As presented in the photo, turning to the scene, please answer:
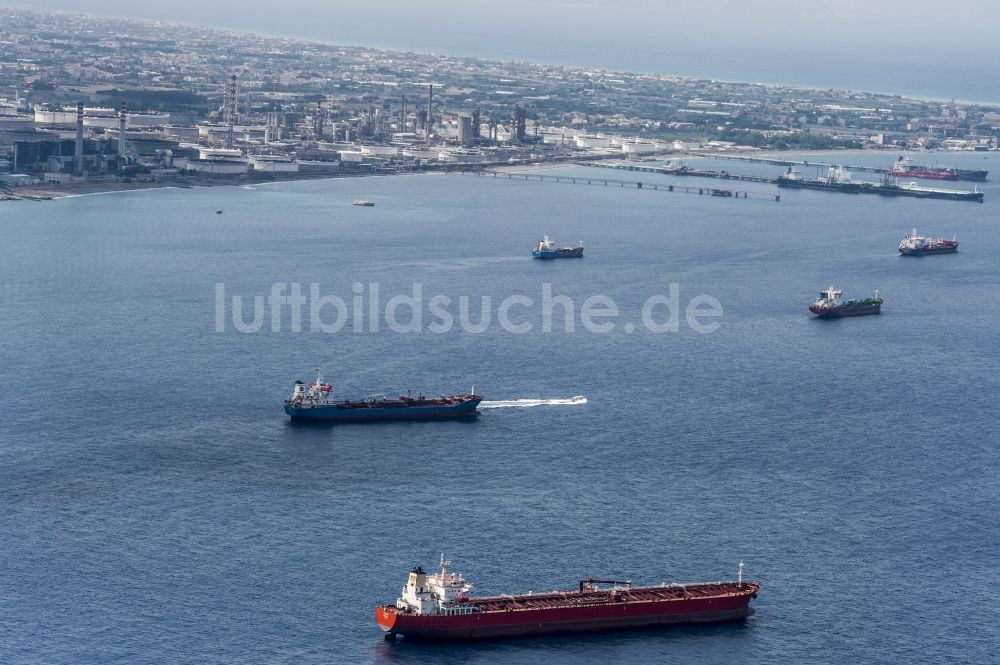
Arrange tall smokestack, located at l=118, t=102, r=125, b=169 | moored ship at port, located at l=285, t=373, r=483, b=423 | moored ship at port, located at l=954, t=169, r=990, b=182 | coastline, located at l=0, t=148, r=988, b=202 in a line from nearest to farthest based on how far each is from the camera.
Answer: moored ship at port, located at l=285, t=373, r=483, b=423 → coastline, located at l=0, t=148, r=988, b=202 → tall smokestack, located at l=118, t=102, r=125, b=169 → moored ship at port, located at l=954, t=169, r=990, b=182

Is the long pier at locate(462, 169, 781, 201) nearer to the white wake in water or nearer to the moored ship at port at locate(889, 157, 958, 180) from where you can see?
the moored ship at port at locate(889, 157, 958, 180)

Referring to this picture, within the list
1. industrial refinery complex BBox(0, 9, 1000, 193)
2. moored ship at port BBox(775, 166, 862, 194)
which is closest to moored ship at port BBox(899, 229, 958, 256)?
moored ship at port BBox(775, 166, 862, 194)

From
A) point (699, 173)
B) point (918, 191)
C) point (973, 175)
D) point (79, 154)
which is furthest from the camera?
point (973, 175)

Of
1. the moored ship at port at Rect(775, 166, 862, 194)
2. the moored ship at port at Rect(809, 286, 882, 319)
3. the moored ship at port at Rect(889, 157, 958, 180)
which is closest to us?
the moored ship at port at Rect(809, 286, 882, 319)

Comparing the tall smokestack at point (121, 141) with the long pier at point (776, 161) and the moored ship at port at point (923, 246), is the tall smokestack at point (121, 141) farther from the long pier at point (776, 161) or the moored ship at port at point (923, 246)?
the long pier at point (776, 161)

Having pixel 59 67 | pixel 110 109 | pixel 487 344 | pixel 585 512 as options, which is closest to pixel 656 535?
pixel 585 512

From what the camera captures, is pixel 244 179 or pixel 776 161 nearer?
pixel 244 179

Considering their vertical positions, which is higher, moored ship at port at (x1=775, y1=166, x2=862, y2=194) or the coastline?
moored ship at port at (x1=775, y1=166, x2=862, y2=194)

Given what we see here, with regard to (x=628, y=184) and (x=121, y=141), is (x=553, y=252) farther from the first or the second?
(x=628, y=184)

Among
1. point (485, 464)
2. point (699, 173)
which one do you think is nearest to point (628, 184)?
point (699, 173)
